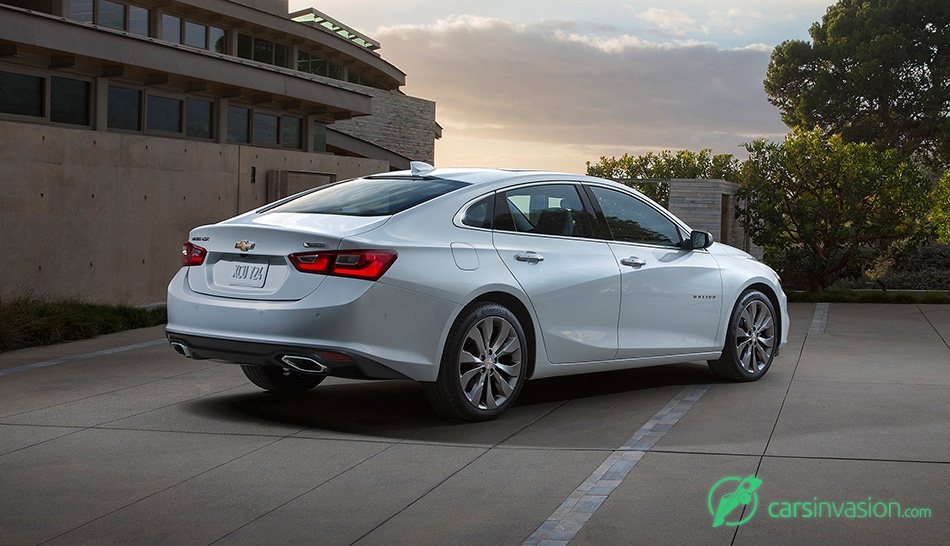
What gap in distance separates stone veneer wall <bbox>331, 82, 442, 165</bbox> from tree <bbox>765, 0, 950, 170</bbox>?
19491 mm

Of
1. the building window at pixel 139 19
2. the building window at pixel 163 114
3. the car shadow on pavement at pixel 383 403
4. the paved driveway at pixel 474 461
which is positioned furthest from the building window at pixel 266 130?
the car shadow on pavement at pixel 383 403

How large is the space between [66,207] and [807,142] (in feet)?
41.4

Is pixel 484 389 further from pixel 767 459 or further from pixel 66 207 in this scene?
pixel 66 207

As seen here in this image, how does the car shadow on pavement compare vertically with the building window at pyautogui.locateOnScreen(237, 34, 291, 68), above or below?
below

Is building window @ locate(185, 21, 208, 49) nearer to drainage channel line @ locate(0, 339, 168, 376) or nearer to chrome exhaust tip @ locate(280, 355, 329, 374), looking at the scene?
drainage channel line @ locate(0, 339, 168, 376)

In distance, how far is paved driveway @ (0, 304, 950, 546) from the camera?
4.61 metres

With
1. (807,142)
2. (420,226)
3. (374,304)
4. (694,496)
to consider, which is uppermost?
(807,142)

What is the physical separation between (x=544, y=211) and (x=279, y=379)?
7.55 ft

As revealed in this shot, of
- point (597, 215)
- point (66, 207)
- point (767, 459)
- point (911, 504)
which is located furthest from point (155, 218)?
point (911, 504)

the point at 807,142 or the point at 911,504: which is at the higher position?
the point at 807,142

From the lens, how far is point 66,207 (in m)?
14.7

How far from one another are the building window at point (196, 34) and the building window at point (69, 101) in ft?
40.5

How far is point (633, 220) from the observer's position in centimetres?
812

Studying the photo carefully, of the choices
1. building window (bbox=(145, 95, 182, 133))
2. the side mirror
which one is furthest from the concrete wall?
the side mirror
